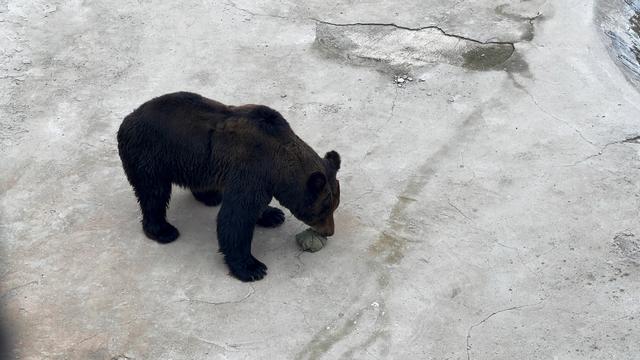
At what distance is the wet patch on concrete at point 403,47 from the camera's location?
328 inches

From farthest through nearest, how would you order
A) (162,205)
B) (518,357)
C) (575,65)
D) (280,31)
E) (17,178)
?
(280,31)
(575,65)
(17,178)
(162,205)
(518,357)

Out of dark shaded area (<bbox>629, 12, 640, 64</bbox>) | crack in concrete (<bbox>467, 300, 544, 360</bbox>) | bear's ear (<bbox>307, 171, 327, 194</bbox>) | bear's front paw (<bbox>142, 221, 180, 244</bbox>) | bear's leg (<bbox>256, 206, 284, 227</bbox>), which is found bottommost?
bear's front paw (<bbox>142, 221, 180, 244</bbox>)

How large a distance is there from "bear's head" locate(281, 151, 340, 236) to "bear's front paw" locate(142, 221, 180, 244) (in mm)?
1140

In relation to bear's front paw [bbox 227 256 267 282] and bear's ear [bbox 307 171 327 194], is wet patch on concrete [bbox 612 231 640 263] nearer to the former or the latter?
bear's ear [bbox 307 171 327 194]

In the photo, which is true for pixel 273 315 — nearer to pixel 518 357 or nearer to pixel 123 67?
pixel 518 357

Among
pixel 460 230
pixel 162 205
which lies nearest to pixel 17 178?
pixel 162 205

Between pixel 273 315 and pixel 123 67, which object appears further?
pixel 123 67

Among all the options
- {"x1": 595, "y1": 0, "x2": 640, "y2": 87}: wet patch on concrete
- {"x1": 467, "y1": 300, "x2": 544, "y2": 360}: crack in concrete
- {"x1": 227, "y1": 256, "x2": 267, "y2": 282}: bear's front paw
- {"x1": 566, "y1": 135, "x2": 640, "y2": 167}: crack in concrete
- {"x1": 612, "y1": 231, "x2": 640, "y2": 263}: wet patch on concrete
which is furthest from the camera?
{"x1": 595, "y1": 0, "x2": 640, "y2": 87}: wet patch on concrete

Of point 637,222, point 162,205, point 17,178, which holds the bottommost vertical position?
point 17,178

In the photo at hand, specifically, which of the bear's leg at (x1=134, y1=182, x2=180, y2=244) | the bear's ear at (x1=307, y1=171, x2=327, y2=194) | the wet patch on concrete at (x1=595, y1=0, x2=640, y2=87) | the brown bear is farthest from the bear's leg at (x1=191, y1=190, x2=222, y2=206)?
the wet patch on concrete at (x1=595, y1=0, x2=640, y2=87)

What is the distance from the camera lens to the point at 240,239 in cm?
582

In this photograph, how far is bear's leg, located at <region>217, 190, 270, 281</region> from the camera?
5742 millimetres

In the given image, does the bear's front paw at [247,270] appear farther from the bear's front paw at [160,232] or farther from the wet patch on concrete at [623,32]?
the wet patch on concrete at [623,32]

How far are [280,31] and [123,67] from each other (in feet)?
6.10
